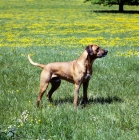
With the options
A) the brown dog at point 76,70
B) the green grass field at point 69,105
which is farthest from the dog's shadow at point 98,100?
the brown dog at point 76,70

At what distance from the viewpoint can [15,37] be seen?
2302cm

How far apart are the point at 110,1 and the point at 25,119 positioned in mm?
40592

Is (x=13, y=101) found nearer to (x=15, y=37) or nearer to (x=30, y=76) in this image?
(x=30, y=76)

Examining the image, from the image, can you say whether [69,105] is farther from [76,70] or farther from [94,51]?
[94,51]

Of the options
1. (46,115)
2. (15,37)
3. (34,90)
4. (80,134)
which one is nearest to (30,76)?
(34,90)

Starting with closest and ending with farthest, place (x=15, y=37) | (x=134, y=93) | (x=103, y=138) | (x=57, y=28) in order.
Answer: (x=103, y=138) < (x=134, y=93) < (x=15, y=37) < (x=57, y=28)

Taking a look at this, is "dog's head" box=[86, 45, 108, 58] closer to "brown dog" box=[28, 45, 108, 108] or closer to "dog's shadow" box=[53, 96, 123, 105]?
"brown dog" box=[28, 45, 108, 108]

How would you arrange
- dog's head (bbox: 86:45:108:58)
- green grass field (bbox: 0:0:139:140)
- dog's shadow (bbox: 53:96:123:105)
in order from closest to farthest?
green grass field (bbox: 0:0:139:140) < dog's head (bbox: 86:45:108:58) < dog's shadow (bbox: 53:96:123:105)

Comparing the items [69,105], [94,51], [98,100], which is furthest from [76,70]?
[98,100]

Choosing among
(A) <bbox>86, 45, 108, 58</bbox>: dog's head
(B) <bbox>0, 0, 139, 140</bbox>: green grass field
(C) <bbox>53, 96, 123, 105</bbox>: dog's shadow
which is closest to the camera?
(B) <bbox>0, 0, 139, 140</bbox>: green grass field

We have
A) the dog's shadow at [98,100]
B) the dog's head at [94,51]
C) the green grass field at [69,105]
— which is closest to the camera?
the green grass field at [69,105]

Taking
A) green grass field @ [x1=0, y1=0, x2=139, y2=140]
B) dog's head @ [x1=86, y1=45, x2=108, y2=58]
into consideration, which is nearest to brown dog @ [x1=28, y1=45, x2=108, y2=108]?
dog's head @ [x1=86, y1=45, x2=108, y2=58]

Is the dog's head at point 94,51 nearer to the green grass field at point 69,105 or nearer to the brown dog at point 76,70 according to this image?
the brown dog at point 76,70

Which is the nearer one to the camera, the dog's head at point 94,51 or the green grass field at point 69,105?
the green grass field at point 69,105
